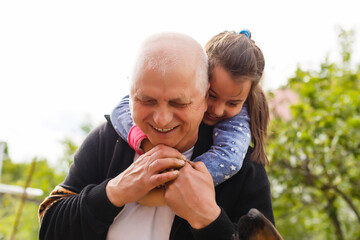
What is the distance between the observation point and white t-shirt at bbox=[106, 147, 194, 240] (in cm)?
180

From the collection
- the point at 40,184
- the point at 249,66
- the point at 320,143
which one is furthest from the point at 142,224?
the point at 40,184

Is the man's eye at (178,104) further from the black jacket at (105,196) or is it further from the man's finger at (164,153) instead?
the black jacket at (105,196)

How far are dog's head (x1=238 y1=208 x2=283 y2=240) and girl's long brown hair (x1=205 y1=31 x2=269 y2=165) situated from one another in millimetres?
704

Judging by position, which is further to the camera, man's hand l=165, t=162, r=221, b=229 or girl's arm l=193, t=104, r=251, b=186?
girl's arm l=193, t=104, r=251, b=186

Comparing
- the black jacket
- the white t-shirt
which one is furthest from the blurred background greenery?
the white t-shirt

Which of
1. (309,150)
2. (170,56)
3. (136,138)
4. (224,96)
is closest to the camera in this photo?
(170,56)

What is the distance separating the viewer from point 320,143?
423 cm

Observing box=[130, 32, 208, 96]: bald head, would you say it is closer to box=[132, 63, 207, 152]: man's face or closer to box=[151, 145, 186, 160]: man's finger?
box=[132, 63, 207, 152]: man's face

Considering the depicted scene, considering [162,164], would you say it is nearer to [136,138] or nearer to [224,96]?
[136,138]

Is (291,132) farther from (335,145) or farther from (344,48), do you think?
(344,48)

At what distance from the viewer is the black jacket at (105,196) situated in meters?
1.66

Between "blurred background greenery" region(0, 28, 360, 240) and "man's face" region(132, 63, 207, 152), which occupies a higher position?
"man's face" region(132, 63, 207, 152)

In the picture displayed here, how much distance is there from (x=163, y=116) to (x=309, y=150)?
328 centimetres

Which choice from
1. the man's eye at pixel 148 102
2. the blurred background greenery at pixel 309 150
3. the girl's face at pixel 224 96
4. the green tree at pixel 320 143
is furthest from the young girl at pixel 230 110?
the green tree at pixel 320 143
